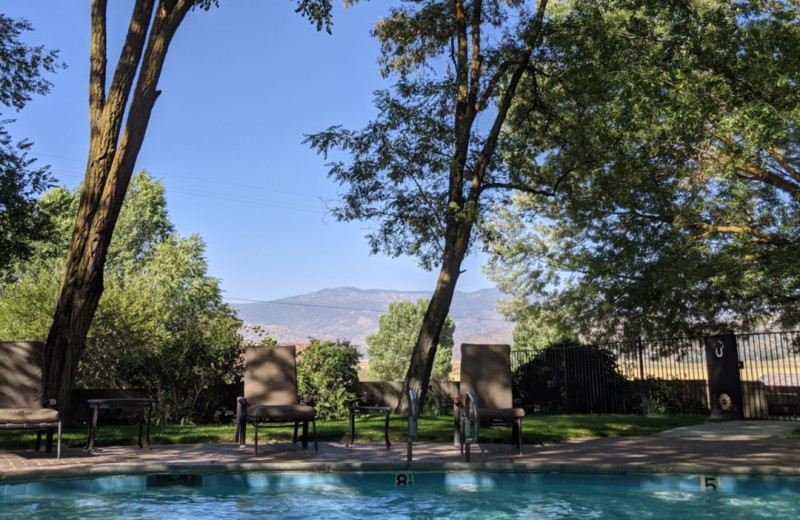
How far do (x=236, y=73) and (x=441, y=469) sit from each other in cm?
7552

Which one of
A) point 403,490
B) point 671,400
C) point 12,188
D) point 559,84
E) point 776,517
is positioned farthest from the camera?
point 671,400

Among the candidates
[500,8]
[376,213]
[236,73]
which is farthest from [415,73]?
[236,73]

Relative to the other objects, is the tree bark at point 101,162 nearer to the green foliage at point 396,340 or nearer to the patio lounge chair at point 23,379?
the patio lounge chair at point 23,379

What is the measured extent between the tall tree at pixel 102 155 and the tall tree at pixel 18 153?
4.42 meters

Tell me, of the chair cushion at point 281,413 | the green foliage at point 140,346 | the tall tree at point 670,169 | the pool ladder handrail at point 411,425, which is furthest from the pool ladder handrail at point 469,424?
the green foliage at point 140,346

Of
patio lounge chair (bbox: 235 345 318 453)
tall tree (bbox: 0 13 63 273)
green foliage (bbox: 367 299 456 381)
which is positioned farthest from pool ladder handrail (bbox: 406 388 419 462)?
green foliage (bbox: 367 299 456 381)

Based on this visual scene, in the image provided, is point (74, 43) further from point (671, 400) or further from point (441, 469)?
point (671, 400)

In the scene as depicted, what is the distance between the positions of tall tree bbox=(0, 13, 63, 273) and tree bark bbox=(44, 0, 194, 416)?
453 cm

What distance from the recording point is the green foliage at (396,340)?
2938 inches

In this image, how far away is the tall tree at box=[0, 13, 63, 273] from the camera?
1369 cm

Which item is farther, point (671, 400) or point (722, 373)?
point (671, 400)

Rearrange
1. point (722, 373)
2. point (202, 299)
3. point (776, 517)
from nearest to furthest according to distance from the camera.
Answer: point (776, 517), point (722, 373), point (202, 299)

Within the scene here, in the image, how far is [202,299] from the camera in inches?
1624

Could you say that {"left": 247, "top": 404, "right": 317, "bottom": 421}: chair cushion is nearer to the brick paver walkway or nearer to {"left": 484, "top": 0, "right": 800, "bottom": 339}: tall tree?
the brick paver walkway
